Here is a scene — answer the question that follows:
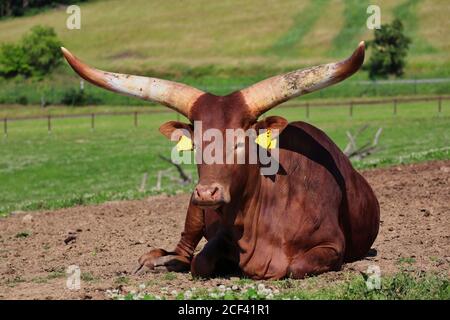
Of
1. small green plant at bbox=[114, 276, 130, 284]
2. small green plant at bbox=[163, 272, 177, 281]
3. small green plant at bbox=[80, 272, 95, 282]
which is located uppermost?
small green plant at bbox=[114, 276, 130, 284]

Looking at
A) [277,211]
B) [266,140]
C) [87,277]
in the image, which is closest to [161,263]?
[87,277]

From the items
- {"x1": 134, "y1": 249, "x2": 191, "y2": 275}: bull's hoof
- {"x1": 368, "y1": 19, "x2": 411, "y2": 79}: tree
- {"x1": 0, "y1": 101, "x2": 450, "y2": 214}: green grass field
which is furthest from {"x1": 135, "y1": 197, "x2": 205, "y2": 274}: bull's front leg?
{"x1": 368, "y1": 19, "x2": 411, "y2": 79}: tree

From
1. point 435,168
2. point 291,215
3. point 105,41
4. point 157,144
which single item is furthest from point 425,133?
point 105,41

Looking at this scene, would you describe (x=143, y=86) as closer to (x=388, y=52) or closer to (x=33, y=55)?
(x=388, y=52)

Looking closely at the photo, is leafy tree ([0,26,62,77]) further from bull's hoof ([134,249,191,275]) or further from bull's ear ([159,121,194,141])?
bull's ear ([159,121,194,141])

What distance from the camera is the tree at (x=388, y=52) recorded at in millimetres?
95500

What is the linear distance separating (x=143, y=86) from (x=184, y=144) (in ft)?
2.99

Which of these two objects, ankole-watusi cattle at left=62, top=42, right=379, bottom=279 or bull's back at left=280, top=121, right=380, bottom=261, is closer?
ankole-watusi cattle at left=62, top=42, right=379, bottom=279

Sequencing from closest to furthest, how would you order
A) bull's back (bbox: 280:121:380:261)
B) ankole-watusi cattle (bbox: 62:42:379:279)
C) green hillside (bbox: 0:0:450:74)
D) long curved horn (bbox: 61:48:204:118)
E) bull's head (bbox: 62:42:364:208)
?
bull's head (bbox: 62:42:364:208) → ankole-watusi cattle (bbox: 62:42:379:279) → long curved horn (bbox: 61:48:204:118) → bull's back (bbox: 280:121:380:261) → green hillside (bbox: 0:0:450:74)

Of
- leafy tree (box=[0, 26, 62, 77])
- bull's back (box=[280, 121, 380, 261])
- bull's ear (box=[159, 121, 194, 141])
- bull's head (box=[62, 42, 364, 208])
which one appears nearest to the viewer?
bull's head (box=[62, 42, 364, 208])

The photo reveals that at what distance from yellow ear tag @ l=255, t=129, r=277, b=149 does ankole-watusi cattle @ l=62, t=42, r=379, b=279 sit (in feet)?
0.24

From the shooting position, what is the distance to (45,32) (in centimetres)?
10769

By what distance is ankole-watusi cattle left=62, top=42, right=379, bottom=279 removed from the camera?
9875 millimetres

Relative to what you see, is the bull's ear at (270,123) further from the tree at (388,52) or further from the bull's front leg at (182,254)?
the tree at (388,52)
